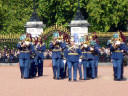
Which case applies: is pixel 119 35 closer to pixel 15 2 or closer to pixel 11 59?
pixel 11 59

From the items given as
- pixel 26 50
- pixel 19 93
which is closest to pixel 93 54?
pixel 26 50

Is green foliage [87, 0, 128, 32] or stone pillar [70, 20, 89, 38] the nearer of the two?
stone pillar [70, 20, 89, 38]

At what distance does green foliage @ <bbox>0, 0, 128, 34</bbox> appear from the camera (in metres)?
40.6

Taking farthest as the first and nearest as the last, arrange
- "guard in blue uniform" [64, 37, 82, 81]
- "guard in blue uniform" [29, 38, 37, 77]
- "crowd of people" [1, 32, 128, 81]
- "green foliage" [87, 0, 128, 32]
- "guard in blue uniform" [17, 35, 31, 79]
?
"green foliage" [87, 0, 128, 32] → "guard in blue uniform" [29, 38, 37, 77] → "guard in blue uniform" [17, 35, 31, 79] → "crowd of people" [1, 32, 128, 81] → "guard in blue uniform" [64, 37, 82, 81]

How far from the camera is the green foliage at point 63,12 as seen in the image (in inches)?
1599

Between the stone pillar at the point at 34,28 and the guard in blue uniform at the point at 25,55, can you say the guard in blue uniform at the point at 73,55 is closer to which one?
the guard in blue uniform at the point at 25,55

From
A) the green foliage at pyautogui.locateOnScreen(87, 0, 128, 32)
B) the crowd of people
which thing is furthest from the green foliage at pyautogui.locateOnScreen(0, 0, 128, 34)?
the crowd of people

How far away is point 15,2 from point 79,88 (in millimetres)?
31520

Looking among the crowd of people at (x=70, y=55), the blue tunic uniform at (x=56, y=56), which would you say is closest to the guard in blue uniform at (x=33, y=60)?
the crowd of people at (x=70, y=55)

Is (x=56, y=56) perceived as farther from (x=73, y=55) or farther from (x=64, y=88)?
(x=64, y=88)

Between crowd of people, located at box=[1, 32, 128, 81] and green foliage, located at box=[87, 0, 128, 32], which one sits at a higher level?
Result: green foliage, located at box=[87, 0, 128, 32]

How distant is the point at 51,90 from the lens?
44.3 ft

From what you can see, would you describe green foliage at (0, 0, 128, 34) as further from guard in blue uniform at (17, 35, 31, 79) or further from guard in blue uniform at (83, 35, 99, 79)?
guard in blue uniform at (17, 35, 31, 79)

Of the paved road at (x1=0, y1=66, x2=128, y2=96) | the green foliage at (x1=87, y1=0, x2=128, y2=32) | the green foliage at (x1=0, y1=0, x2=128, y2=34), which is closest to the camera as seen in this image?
the paved road at (x1=0, y1=66, x2=128, y2=96)
